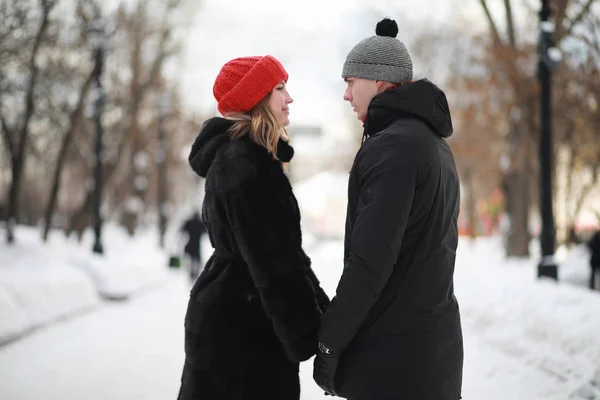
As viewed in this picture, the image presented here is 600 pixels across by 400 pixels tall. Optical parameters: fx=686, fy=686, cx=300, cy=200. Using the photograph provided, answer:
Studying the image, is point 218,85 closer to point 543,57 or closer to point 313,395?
point 313,395

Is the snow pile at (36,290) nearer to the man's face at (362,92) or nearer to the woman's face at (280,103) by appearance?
the woman's face at (280,103)

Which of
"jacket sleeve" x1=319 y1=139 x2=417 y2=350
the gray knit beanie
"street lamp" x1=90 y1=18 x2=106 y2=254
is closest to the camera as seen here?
"jacket sleeve" x1=319 y1=139 x2=417 y2=350

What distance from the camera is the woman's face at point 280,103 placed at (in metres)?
3.19

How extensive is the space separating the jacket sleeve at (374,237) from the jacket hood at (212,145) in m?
0.70

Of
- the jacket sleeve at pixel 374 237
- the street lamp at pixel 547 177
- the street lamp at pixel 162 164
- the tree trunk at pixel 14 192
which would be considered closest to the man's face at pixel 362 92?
the jacket sleeve at pixel 374 237

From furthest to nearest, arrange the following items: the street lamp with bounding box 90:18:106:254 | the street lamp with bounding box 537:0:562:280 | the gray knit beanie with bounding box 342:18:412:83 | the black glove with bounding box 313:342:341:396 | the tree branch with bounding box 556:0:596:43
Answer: the tree branch with bounding box 556:0:596:43
the street lamp with bounding box 90:18:106:254
the street lamp with bounding box 537:0:562:280
the gray knit beanie with bounding box 342:18:412:83
the black glove with bounding box 313:342:341:396

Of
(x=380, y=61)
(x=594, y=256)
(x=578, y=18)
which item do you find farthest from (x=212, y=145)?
(x=578, y=18)

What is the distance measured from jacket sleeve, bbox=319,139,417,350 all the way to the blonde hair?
2.18 feet

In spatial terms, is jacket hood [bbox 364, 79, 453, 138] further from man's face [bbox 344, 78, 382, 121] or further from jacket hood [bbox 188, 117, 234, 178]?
jacket hood [bbox 188, 117, 234, 178]

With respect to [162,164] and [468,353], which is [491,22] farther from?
[468,353]

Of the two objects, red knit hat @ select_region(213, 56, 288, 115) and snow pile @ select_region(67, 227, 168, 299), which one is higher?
red knit hat @ select_region(213, 56, 288, 115)

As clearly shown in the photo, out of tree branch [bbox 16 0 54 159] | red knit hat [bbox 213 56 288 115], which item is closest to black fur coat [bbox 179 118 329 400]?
red knit hat [bbox 213 56 288 115]

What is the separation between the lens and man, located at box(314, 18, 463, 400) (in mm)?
2525

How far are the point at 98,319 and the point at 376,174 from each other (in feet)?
33.2
